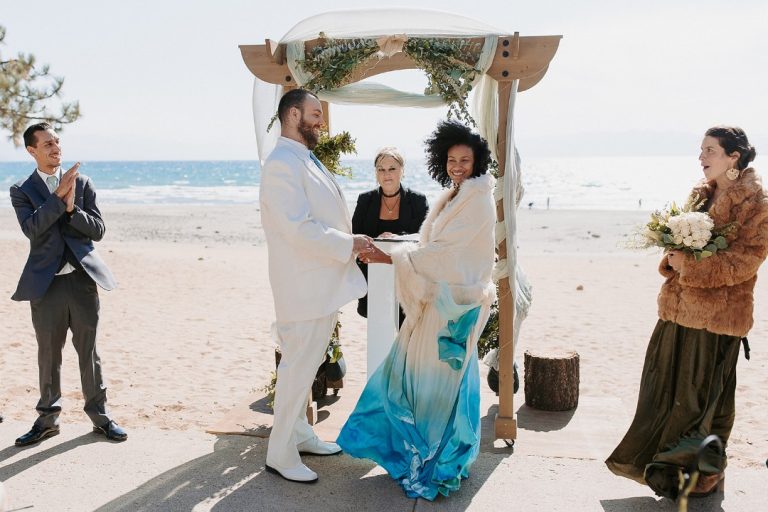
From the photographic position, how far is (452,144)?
13.2ft

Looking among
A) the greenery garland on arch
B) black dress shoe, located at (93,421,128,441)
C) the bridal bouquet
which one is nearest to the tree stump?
the bridal bouquet

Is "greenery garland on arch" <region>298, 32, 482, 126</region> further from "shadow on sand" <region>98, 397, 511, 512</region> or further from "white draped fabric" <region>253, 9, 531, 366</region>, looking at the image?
"shadow on sand" <region>98, 397, 511, 512</region>

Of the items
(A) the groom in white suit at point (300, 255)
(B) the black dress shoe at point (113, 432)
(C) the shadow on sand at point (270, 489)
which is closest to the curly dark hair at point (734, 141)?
(A) the groom in white suit at point (300, 255)

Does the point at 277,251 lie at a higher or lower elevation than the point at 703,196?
lower

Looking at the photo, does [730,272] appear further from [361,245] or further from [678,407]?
[361,245]

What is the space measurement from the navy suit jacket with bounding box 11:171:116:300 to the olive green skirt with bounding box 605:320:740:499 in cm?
333

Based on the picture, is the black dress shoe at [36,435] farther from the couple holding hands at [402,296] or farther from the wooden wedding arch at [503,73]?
the wooden wedding arch at [503,73]

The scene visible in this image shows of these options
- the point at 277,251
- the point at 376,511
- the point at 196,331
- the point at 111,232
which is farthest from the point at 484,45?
the point at 111,232

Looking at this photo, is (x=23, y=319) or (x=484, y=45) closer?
(x=484, y=45)

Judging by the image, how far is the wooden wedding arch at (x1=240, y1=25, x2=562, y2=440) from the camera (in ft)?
15.5

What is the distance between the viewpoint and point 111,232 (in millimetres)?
24344

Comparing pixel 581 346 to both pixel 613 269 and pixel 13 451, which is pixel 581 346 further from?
pixel 613 269

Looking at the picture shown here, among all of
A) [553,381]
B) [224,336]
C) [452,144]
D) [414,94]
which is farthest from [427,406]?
[224,336]

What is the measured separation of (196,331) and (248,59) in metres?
4.89
